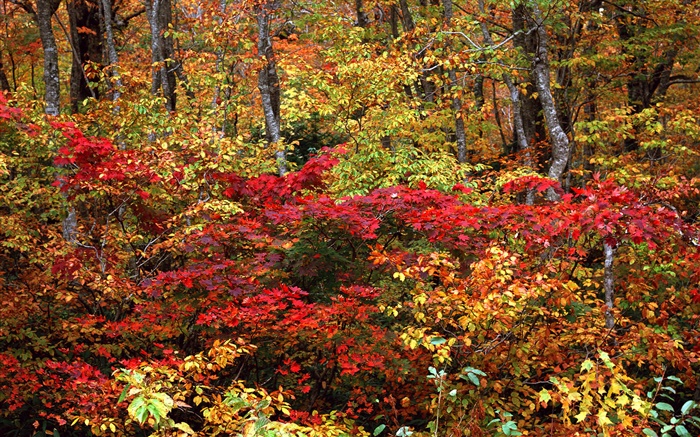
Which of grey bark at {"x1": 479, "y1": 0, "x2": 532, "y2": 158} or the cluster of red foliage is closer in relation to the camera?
the cluster of red foliage

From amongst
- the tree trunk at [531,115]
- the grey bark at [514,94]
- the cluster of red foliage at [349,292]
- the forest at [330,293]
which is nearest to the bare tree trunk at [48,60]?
the forest at [330,293]

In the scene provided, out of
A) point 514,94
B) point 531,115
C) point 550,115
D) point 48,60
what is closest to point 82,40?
point 48,60

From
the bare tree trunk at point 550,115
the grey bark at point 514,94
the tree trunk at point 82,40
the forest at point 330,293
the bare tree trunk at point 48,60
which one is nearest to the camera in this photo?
the forest at point 330,293

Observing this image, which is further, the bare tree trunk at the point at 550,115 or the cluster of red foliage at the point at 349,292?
the bare tree trunk at the point at 550,115

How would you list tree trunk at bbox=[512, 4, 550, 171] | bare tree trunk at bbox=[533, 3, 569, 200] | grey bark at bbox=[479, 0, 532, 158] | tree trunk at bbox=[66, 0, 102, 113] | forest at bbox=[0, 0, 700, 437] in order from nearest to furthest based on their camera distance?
forest at bbox=[0, 0, 700, 437], bare tree trunk at bbox=[533, 3, 569, 200], tree trunk at bbox=[66, 0, 102, 113], grey bark at bbox=[479, 0, 532, 158], tree trunk at bbox=[512, 4, 550, 171]

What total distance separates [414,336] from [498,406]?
4.98ft

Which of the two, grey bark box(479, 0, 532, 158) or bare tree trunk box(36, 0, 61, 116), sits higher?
bare tree trunk box(36, 0, 61, 116)

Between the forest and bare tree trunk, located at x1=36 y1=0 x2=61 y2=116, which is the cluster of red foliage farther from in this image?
bare tree trunk, located at x1=36 y1=0 x2=61 y2=116

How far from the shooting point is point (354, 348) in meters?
5.67

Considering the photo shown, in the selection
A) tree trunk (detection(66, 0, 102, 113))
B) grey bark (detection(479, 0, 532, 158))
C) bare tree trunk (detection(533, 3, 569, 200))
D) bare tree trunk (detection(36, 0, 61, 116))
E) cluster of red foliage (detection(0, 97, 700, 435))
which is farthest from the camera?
grey bark (detection(479, 0, 532, 158))

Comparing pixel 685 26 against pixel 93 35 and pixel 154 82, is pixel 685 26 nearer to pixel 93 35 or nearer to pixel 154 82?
pixel 154 82

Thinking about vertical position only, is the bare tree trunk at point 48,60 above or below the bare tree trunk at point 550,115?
above

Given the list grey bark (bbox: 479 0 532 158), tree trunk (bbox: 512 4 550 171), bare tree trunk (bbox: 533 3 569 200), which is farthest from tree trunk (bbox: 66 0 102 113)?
tree trunk (bbox: 512 4 550 171)

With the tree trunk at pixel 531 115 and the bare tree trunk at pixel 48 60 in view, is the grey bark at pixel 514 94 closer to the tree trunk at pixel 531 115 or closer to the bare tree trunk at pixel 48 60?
the tree trunk at pixel 531 115
